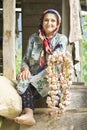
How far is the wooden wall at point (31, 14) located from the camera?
33.0 feet

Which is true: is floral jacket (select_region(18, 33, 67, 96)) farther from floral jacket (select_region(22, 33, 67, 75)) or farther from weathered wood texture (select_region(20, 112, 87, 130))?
weathered wood texture (select_region(20, 112, 87, 130))

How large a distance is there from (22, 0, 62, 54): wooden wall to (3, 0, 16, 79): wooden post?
3.87 metres

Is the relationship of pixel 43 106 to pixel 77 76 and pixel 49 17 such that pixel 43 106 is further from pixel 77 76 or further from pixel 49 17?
pixel 77 76

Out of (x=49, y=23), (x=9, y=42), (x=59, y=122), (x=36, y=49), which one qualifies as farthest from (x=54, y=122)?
(x=9, y=42)

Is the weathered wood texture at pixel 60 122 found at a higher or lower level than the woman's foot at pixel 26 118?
lower

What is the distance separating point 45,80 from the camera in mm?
4742

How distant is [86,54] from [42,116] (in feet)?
60.0

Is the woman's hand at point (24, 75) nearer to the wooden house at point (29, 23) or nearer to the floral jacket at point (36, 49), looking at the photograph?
the floral jacket at point (36, 49)

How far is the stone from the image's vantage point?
4492 mm

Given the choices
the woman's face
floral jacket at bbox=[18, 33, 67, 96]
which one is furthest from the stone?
the woman's face

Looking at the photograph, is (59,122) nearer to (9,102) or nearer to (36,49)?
(9,102)

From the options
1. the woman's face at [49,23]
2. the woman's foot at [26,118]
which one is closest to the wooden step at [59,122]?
the woman's foot at [26,118]

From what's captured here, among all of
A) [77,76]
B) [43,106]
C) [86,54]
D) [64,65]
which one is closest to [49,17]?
[64,65]

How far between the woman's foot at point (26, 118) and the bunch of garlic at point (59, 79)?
21 cm
